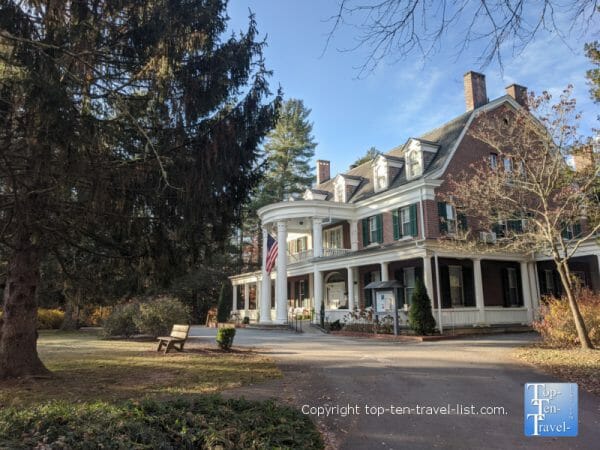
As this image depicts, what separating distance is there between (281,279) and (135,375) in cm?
1569

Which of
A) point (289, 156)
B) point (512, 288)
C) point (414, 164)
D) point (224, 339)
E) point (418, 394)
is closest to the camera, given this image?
point (418, 394)

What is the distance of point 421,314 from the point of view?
16688 millimetres

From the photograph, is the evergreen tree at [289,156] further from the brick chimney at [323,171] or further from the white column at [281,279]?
the white column at [281,279]

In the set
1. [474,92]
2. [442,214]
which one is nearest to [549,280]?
[442,214]

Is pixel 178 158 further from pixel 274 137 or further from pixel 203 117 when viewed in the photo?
pixel 274 137

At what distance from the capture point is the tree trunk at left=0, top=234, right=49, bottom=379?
8391mm

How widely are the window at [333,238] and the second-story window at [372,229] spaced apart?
98.2 inches

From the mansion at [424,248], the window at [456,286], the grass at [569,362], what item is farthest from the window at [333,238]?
the grass at [569,362]

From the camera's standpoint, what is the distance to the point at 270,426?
4.29 metres

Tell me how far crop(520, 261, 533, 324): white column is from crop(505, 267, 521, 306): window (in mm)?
834

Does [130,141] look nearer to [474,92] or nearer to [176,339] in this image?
[176,339]

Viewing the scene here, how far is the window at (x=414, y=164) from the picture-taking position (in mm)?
21938

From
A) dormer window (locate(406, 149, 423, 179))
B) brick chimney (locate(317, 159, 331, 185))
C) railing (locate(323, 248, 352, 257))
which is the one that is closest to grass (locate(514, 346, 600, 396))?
dormer window (locate(406, 149, 423, 179))

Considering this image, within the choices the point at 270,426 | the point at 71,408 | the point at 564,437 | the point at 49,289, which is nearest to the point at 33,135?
the point at 71,408
